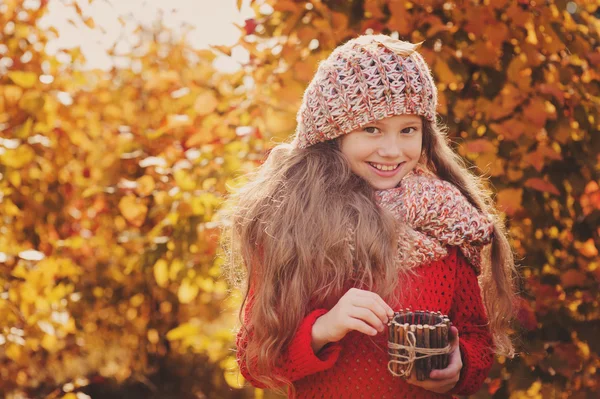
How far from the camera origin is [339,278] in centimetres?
189

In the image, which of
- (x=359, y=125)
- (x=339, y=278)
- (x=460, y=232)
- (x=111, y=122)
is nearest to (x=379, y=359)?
(x=339, y=278)

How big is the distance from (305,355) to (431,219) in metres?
0.47

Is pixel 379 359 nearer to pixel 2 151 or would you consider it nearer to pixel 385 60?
pixel 385 60

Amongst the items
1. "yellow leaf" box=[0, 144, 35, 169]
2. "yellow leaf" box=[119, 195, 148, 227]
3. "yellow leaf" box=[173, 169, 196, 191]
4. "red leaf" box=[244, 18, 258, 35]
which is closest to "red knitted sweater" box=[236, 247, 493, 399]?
"yellow leaf" box=[173, 169, 196, 191]

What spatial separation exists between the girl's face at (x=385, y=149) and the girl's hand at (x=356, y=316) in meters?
0.37

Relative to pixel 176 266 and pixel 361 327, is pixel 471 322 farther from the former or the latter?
pixel 176 266

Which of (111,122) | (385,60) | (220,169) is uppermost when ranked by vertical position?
(385,60)

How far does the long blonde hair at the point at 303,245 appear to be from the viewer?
1.88 meters

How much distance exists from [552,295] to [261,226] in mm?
1432

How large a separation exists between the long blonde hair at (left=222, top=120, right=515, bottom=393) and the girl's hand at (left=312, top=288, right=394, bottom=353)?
0.37 ft

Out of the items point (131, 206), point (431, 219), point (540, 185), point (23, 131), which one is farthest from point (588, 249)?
point (23, 131)

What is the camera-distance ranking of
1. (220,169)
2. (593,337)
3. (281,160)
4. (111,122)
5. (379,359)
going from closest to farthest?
(379,359) → (281,160) → (593,337) → (220,169) → (111,122)

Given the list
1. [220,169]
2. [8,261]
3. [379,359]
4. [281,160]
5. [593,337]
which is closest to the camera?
[379,359]

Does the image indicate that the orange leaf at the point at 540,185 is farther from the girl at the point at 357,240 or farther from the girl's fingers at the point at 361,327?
the girl's fingers at the point at 361,327
